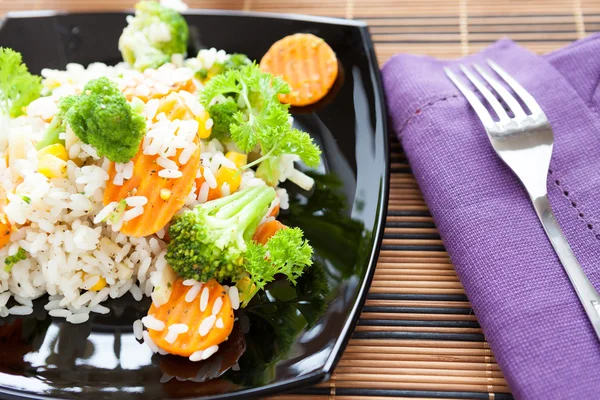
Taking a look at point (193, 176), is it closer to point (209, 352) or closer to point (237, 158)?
point (237, 158)

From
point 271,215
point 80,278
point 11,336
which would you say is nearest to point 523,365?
point 271,215

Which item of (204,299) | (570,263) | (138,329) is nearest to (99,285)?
(138,329)

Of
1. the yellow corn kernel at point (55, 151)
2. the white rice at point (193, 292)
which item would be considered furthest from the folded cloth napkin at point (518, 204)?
the yellow corn kernel at point (55, 151)

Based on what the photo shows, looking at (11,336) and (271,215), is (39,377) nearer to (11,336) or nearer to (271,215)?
(11,336)

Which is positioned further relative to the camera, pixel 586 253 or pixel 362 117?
pixel 362 117

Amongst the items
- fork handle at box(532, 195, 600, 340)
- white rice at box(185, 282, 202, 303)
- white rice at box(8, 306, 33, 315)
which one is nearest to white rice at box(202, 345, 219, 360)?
white rice at box(185, 282, 202, 303)
